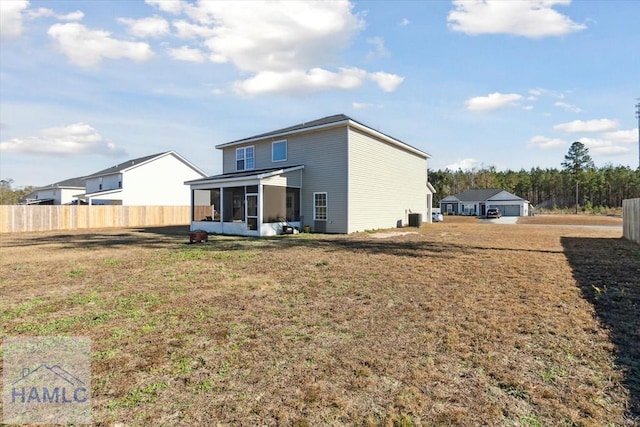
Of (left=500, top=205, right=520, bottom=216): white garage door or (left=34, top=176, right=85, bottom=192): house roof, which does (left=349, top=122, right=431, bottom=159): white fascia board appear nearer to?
(left=500, top=205, right=520, bottom=216): white garage door

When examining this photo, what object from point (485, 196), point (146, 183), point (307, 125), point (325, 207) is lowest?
point (325, 207)

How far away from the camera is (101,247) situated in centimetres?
1309

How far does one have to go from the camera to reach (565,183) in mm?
70500

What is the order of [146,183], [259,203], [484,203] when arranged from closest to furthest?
[259,203] < [146,183] < [484,203]

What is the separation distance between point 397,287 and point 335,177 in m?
12.0

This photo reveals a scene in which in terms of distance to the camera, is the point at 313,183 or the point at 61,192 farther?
the point at 61,192

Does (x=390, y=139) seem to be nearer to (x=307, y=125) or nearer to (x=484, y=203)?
(x=307, y=125)

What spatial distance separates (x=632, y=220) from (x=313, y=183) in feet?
47.0

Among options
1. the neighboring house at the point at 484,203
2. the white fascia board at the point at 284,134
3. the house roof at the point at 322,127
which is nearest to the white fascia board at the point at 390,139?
the house roof at the point at 322,127

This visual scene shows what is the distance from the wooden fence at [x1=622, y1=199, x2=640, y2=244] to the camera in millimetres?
13817

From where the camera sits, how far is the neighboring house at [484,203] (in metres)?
53.5
